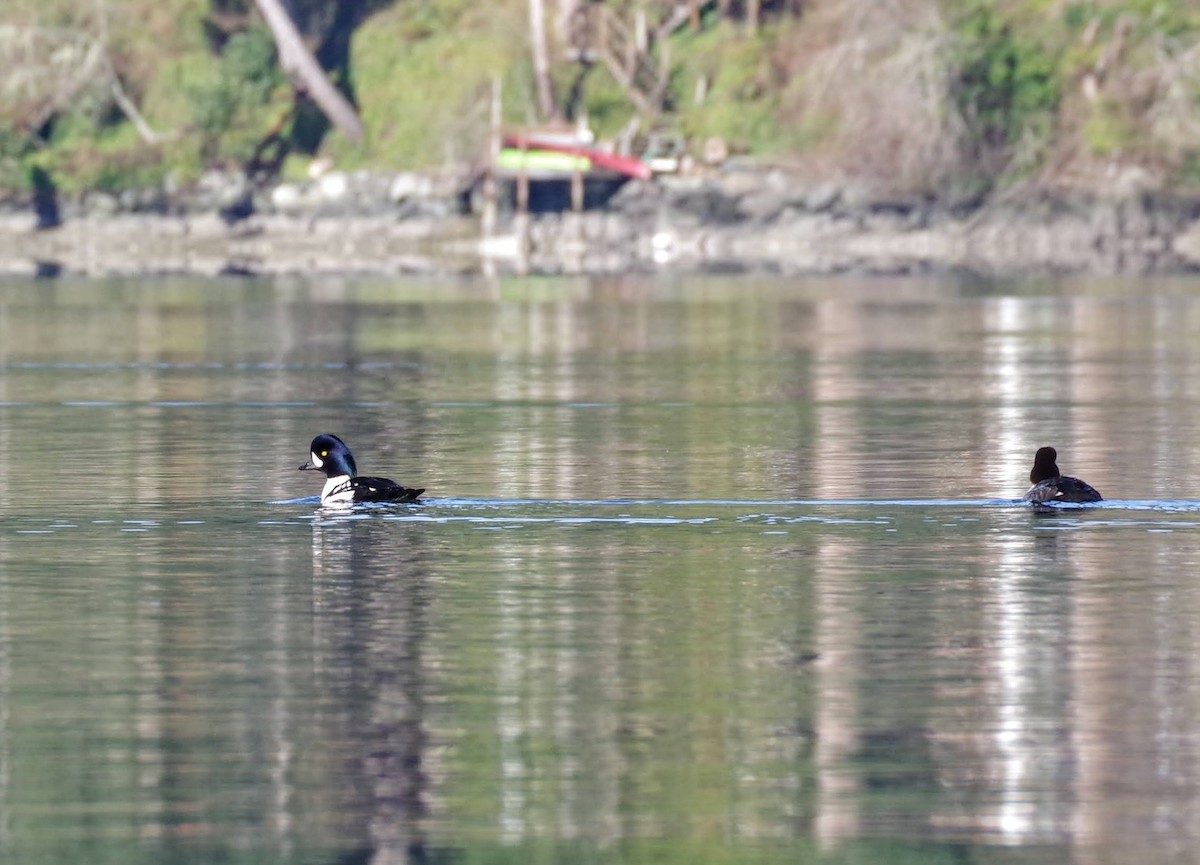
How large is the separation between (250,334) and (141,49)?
47.8 metres

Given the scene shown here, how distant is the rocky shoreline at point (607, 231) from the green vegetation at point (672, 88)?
0.87 meters

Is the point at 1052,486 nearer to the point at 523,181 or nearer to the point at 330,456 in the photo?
the point at 330,456

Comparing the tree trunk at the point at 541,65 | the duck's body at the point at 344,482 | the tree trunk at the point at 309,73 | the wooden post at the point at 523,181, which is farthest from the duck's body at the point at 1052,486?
the tree trunk at the point at 309,73

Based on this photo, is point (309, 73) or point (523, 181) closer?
point (523, 181)

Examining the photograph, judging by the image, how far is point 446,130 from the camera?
77938mm

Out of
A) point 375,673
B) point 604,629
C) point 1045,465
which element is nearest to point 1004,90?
point 1045,465

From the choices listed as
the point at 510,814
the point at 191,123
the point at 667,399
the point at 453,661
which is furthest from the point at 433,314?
the point at 191,123

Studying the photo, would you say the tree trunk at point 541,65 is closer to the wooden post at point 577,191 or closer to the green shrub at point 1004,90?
the wooden post at point 577,191

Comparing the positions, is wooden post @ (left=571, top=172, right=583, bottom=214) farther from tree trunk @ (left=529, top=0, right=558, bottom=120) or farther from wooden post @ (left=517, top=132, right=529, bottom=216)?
tree trunk @ (left=529, top=0, right=558, bottom=120)

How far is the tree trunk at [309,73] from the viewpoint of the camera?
80250 mm

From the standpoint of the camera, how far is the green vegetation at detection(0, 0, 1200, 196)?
7062 centimetres

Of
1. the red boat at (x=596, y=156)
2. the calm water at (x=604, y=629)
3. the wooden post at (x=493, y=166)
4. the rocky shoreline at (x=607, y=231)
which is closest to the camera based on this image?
the calm water at (x=604, y=629)

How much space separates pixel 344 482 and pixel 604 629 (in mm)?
4705

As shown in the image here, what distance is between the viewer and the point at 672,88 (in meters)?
77.6
